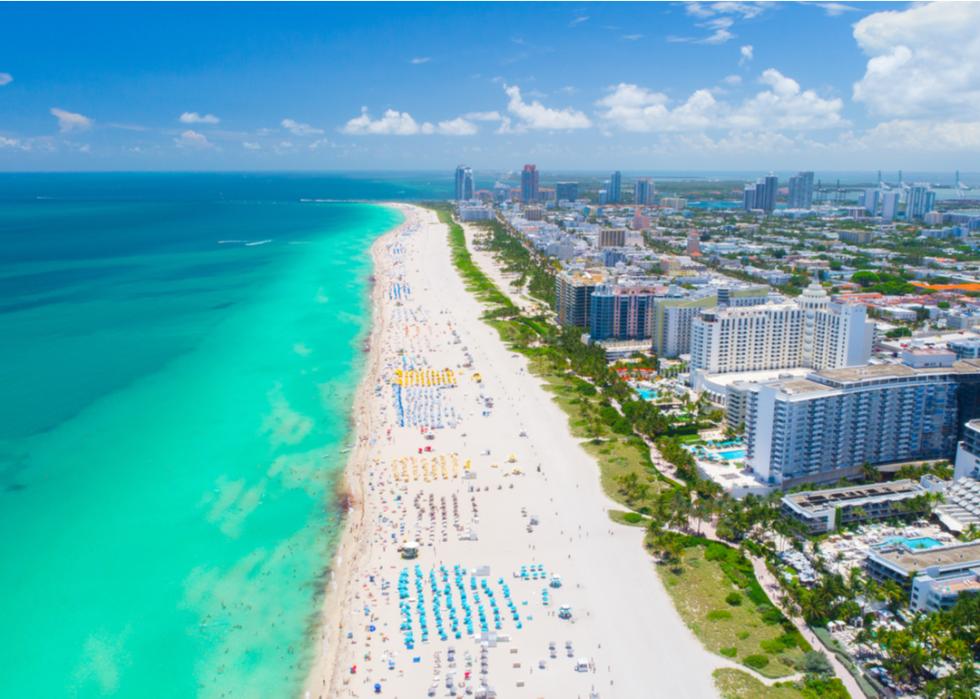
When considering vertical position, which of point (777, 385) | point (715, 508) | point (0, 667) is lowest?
point (0, 667)

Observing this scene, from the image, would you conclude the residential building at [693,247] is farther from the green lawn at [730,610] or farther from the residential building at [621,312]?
the green lawn at [730,610]

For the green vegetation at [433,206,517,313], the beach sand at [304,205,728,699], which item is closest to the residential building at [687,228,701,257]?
the green vegetation at [433,206,517,313]

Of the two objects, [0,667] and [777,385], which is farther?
[777,385]

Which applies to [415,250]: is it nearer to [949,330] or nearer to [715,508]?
[949,330]

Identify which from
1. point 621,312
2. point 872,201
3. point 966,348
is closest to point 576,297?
point 621,312

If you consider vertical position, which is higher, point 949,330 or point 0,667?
point 949,330

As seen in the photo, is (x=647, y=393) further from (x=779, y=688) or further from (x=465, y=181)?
(x=465, y=181)

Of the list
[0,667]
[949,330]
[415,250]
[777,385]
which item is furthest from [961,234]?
[0,667]
